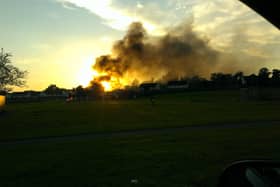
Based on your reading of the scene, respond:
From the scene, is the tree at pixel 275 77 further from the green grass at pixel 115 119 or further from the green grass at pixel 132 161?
the green grass at pixel 132 161

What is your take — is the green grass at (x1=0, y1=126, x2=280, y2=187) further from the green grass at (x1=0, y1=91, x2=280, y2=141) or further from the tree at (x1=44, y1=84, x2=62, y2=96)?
the tree at (x1=44, y1=84, x2=62, y2=96)

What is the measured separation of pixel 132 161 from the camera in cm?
1157

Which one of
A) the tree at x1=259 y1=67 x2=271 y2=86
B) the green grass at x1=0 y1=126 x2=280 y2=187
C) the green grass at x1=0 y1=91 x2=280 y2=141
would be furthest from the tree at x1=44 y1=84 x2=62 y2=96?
the green grass at x1=0 y1=126 x2=280 y2=187

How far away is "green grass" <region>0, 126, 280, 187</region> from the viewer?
9.06m

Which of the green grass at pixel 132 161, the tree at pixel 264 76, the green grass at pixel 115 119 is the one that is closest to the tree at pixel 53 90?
the tree at pixel 264 76

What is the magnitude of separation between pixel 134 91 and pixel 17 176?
93.1m

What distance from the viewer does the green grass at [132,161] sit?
9.06 m

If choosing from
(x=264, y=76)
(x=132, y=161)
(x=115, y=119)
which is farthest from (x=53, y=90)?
(x=132, y=161)

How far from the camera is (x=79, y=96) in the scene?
11212 cm

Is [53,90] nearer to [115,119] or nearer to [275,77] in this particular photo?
[275,77]

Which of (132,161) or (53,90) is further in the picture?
(53,90)

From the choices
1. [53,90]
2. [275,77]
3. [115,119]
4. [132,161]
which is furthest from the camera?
[53,90]

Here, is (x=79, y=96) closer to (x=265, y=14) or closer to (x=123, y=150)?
(x=123, y=150)

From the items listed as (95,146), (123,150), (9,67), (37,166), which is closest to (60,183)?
(37,166)
